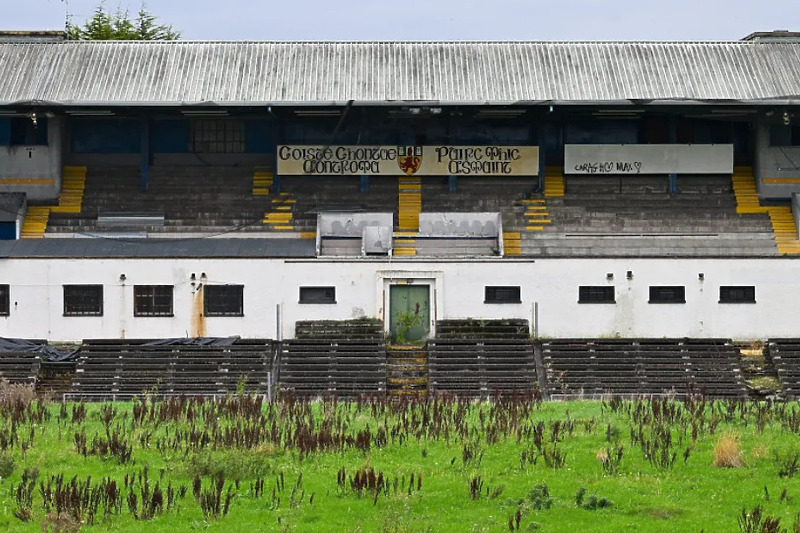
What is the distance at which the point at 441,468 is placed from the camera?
1145 inches

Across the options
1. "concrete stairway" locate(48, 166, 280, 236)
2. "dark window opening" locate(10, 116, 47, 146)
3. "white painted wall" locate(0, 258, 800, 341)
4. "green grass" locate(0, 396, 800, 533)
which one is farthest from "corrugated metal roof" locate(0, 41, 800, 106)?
"green grass" locate(0, 396, 800, 533)

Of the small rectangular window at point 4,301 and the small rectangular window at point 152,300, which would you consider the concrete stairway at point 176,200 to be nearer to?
the small rectangular window at point 152,300

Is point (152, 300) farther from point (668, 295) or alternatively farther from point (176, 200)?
point (668, 295)

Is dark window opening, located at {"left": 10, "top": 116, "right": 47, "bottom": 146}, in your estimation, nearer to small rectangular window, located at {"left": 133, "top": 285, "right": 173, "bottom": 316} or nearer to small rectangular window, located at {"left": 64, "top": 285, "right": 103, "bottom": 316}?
small rectangular window, located at {"left": 64, "top": 285, "right": 103, "bottom": 316}

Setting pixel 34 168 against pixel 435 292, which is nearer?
pixel 435 292

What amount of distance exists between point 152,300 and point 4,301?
16.9 ft

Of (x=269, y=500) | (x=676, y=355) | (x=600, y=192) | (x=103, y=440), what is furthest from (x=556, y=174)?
(x=269, y=500)

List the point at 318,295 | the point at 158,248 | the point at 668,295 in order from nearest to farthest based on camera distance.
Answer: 1. the point at 318,295
2. the point at 668,295
3. the point at 158,248

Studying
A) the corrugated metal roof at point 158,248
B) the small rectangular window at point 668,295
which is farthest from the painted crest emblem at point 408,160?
the small rectangular window at point 668,295

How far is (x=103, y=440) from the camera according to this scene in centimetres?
3161

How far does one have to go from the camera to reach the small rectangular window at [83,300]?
166 feet

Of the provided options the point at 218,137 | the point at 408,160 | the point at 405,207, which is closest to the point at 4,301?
the point at 218,137

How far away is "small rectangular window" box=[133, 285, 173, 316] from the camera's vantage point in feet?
166

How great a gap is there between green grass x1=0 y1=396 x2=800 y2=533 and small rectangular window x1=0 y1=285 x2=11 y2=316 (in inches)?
544
